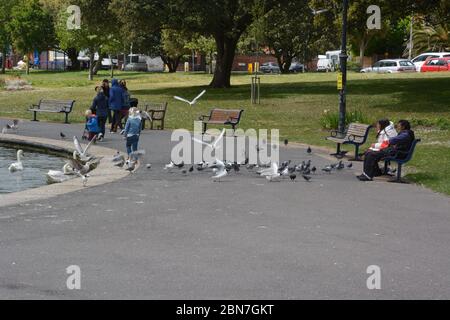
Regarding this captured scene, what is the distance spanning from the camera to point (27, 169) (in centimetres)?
1772

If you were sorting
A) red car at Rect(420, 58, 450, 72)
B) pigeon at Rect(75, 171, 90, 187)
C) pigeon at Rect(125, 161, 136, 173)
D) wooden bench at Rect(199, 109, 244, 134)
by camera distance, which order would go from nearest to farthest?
pigeon at Rect(75, 171, 90, 187), pigeon at Rect(125, 161, 136, 173), wooden bench at Rect(199, 109, 244, 134), red car at Rect(420, 58, 450, 72)

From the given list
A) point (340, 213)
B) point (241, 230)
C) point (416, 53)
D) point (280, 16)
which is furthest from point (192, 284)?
point (416, 53)

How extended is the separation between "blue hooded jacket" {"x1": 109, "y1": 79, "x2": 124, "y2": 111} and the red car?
40765mm

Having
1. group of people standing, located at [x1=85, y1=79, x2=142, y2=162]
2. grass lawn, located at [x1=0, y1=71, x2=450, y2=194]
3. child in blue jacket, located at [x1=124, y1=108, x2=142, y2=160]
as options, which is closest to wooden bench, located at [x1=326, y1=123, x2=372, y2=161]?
grass lawn, located at [x1=0, y1=71, x2=450, y2=194]

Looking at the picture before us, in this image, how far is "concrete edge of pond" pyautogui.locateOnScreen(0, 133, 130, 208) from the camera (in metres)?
12.9

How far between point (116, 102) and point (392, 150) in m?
12.3

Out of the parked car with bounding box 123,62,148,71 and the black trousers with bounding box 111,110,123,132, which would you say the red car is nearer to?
the black trousers with bounding box 111,110,123,132

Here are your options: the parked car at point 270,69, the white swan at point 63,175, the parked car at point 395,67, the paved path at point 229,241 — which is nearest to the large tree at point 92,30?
the parked car at point 270,69

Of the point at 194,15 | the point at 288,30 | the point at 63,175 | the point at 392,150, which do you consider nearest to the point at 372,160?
the point at 392,150

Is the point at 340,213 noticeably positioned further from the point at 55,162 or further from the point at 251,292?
the point at 55,162

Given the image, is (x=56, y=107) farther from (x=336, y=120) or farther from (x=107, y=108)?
(x=336, y=120)

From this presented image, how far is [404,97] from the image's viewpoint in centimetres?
3759

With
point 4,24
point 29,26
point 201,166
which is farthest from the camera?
point 29,26

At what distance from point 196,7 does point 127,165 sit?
Answer: 85.4 feet
